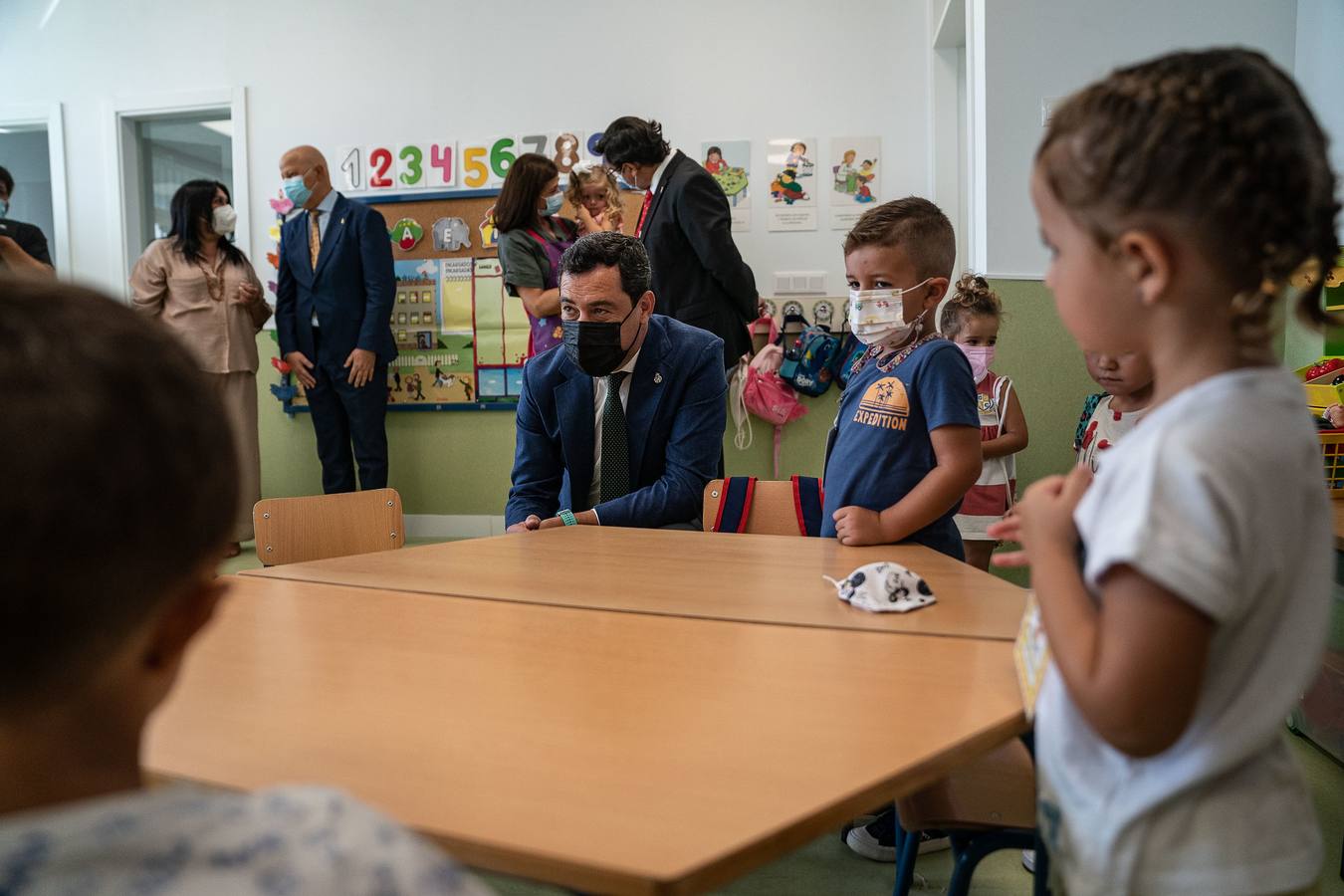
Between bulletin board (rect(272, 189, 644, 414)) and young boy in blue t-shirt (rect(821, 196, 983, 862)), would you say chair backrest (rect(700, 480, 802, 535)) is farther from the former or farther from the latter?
bulletin board (rect(272, 189, 644, 414))

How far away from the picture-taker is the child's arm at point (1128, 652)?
27.8 inches

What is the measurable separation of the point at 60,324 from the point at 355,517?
1.90 metres

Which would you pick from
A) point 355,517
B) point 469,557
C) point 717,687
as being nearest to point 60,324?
point 717,687

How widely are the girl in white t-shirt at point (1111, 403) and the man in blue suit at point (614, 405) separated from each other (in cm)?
92

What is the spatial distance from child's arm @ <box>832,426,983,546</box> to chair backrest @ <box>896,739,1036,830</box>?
1.69 ft

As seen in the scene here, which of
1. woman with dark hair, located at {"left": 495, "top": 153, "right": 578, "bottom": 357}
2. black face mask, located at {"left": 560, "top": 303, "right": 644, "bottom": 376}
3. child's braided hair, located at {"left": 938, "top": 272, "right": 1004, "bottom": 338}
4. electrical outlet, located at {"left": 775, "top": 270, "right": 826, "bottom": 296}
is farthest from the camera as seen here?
electrical outlet, located at {"left": 775, "top": 270, "right": 826, "bottom": 296}

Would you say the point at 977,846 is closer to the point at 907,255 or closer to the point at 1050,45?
the point at 907,255

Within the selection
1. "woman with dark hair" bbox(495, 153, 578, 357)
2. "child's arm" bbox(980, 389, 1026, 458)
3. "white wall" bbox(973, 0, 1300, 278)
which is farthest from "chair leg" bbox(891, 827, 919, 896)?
"woman with dark hair" bbox(495, 153, 578, 357)

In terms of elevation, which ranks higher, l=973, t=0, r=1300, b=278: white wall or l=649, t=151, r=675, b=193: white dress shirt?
l=973, t=0, r=1300, b=278: white wall

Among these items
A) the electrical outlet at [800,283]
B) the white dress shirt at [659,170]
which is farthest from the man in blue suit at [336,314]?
the electrical outlet at [800,283]

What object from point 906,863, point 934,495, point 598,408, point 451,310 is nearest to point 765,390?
point 451,310

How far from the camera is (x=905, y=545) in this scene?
1.77 metres

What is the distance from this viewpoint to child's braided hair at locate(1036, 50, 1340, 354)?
2.37ft

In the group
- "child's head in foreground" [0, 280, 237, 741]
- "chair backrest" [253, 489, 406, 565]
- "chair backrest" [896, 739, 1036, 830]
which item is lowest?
"chair backrest" [896, 739, 1036, 830]
